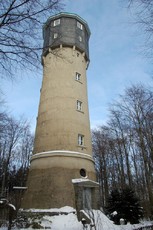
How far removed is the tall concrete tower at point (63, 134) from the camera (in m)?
15.8

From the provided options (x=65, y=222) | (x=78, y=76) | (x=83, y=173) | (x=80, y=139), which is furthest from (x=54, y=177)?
(x=78, y=76)

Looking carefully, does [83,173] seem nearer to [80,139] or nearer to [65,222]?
[80,139]

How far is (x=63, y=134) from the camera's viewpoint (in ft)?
58.5

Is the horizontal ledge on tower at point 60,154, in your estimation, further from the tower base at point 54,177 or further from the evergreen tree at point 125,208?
the evergreen tree at point 125,208

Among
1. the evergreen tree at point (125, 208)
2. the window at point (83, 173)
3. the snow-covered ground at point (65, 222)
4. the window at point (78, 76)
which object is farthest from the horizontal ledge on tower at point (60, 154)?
the window at point (78, 76)

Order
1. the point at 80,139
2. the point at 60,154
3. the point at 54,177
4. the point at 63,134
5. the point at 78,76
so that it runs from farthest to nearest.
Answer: the point at 78,76 → the point at 80,139 → the point at 63,134 → the point at 60,154 → the point at 54,177

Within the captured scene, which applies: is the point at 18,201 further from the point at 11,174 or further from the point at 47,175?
the point at 11,174

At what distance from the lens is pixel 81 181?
16.0 metres

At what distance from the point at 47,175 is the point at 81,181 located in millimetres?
2568

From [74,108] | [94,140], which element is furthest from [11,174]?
[74,108]

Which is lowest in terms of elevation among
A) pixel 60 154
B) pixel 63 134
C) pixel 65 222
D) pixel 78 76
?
pixel 65 222

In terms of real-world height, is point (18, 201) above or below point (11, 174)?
below

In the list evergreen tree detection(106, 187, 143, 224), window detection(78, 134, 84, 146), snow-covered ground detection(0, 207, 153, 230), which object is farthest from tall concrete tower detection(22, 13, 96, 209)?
evergreen tree detection(106, 187, 143, 224)

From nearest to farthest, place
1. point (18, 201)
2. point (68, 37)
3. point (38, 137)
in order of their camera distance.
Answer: point (18, 201) → point (38, 137) → point (68, 37)
